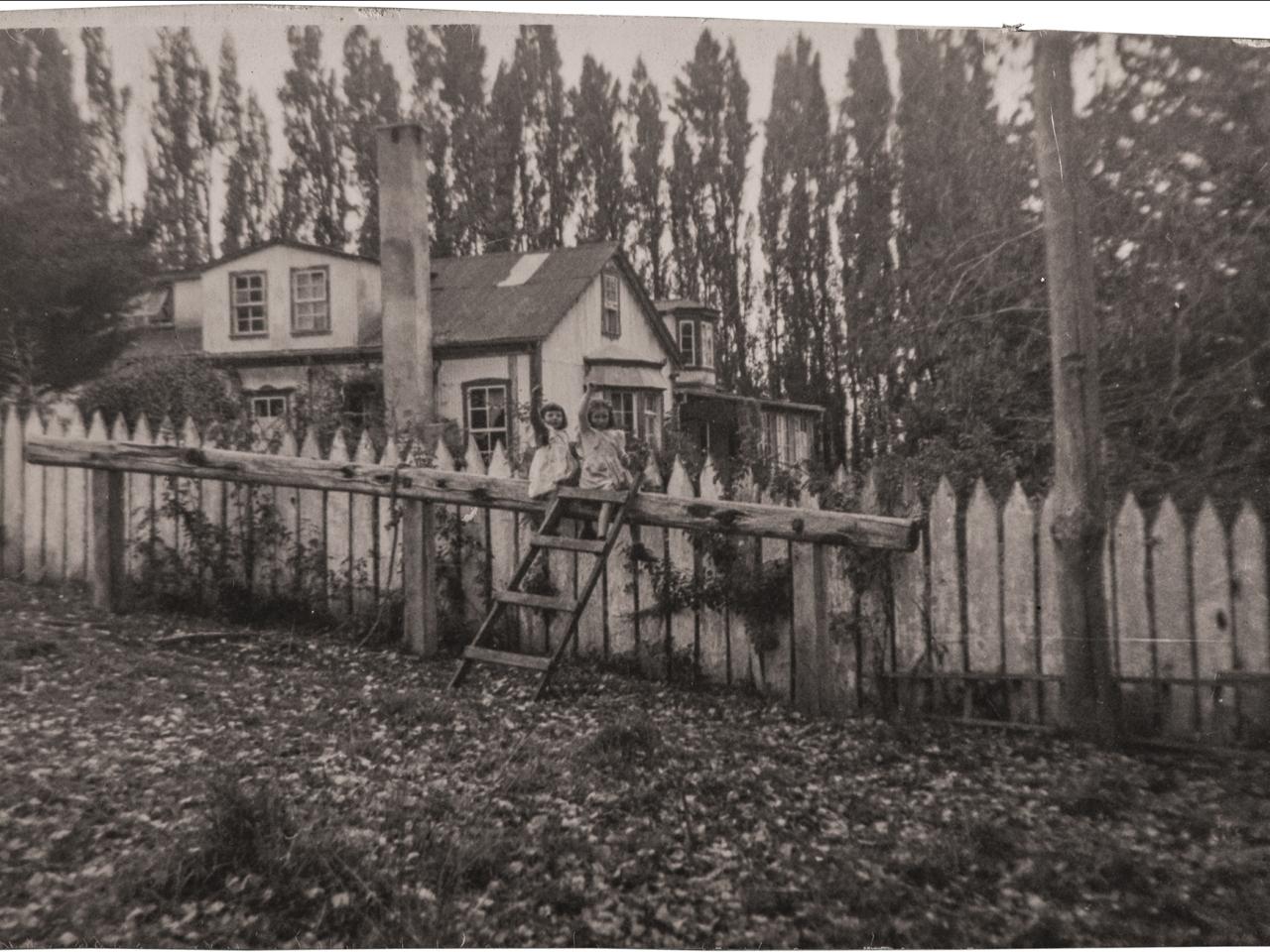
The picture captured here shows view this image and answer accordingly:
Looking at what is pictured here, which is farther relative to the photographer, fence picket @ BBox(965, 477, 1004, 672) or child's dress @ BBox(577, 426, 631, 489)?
child's dress @ BBox(577, 426, 631, 489)

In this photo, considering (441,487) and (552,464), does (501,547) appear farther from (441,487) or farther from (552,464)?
(552,464)

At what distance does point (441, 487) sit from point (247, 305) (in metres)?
1.04

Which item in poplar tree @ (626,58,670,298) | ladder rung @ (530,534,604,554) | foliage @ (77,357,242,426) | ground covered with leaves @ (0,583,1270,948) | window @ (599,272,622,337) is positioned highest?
poplar tree @ (626,58,670,298)

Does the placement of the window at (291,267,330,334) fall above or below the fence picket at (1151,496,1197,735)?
above

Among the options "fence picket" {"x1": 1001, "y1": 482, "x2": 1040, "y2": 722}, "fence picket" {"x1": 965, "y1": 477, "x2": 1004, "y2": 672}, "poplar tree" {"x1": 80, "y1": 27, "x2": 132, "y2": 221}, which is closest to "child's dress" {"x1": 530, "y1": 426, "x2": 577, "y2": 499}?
"fence picket" {"x1": 965, "y1": 477, "x2": 1004, "y2": 672}

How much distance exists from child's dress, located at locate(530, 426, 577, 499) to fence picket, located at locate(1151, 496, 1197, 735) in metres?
2.04

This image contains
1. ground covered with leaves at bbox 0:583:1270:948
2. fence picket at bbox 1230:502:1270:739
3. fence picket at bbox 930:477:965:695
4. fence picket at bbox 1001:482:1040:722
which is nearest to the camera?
ground covered with leaves at bbox 0:583:1270:948

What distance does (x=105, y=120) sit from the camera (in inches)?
134

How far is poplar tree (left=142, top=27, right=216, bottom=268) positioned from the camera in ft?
11.2

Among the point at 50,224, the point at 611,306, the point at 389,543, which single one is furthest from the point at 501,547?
the point at 50,224

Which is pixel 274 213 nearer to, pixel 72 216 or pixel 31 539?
pixel 72 216

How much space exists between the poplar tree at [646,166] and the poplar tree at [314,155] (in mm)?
1026

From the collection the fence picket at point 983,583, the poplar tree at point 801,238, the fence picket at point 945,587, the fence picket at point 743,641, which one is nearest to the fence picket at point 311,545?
the fence picket at point 743,641

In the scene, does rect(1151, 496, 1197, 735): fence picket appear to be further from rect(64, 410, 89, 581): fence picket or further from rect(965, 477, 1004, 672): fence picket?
rect(64, 410, 89, 581): fence picket
